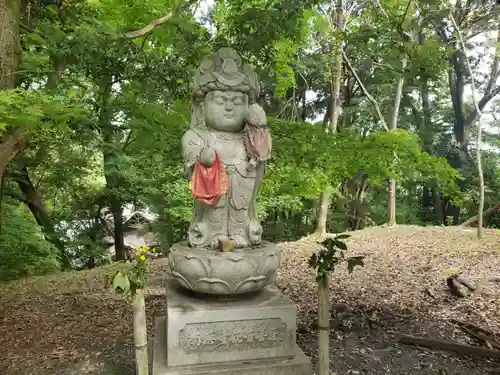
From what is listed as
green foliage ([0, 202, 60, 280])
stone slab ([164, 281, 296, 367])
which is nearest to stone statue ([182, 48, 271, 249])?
stone slab ([164, 281, 296, 367])

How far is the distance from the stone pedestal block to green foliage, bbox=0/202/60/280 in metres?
5.46

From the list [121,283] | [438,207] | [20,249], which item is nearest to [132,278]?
[121,283]

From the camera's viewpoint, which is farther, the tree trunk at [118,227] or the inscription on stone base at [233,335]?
the tree trunk at [118,227]

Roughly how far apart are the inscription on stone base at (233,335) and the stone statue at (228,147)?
65 centimetres

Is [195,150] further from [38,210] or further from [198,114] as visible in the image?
[38,210]

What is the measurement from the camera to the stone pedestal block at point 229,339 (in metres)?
3.21

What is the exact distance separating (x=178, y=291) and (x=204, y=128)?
145 cm

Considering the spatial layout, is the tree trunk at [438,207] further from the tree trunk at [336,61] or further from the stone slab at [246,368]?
the stone slab at [246,368]

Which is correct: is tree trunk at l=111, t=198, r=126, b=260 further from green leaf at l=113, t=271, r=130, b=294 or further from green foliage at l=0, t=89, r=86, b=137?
green leaf at l=113, t=271, r=130, b=294

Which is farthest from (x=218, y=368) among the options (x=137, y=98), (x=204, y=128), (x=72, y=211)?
(x=72, y=211)

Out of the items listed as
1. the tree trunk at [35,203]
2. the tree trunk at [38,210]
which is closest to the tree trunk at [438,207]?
the tree trunk at [38,210]

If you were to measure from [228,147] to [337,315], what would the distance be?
273 cm

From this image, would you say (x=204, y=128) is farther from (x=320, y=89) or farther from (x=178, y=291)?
(x=320, y=89)

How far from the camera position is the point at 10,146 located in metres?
3.77
